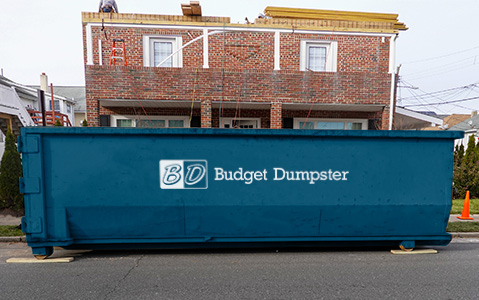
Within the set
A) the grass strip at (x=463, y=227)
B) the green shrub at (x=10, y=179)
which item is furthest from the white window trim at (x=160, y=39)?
the grass strip at (x=463, y=227)

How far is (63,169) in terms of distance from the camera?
12.9ft

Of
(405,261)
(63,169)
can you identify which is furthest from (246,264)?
(63,169)

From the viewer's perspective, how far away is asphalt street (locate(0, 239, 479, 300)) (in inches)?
127

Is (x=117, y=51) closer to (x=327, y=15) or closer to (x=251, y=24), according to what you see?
(x=251, y=24)

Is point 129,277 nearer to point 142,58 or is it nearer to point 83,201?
point 83,201

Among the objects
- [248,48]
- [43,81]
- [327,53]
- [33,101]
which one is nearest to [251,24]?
[248,48]

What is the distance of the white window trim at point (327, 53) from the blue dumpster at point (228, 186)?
25.7ft

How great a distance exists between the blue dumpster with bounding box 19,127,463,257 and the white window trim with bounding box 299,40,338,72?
25.7ft

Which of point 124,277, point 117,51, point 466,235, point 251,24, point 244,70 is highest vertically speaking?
point 251,24

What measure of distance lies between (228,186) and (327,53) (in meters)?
9.50

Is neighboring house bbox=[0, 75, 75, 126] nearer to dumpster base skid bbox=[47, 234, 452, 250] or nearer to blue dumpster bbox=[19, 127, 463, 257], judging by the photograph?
blue dumpster bbox=[19, 127, 463, 257]

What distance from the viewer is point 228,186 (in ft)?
13.3

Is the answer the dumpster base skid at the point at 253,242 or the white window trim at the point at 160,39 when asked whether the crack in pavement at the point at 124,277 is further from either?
the white window trim at the point at 160,39

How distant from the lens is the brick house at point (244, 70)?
907 cm
